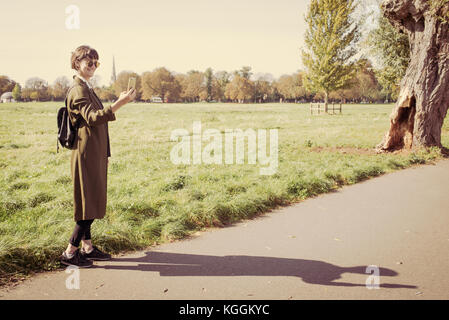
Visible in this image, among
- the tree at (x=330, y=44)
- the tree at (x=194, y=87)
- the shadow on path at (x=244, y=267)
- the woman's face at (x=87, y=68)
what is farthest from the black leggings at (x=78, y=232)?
the tree at (x=194, y=87)

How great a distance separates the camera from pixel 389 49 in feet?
53.0

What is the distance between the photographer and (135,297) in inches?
121

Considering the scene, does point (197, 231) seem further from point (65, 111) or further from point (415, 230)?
point (415, 230)

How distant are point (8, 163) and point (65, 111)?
7.38 m

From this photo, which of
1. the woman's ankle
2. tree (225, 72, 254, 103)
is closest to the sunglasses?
the woman's ankle

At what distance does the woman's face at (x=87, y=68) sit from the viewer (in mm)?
3543

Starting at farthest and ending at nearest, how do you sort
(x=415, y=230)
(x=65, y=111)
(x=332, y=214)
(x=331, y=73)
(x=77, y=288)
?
(x=331, y=73), (x=332, y=214), (x=415, y=230), (x=65, y=111), (x=77, y=288)

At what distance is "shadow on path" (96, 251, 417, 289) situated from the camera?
3504 mm

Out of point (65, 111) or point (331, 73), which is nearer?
point (65, 111)

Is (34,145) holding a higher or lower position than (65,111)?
lower

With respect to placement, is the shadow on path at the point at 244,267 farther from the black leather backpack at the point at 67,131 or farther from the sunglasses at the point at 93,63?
the sunglasses at the point at 93,63
